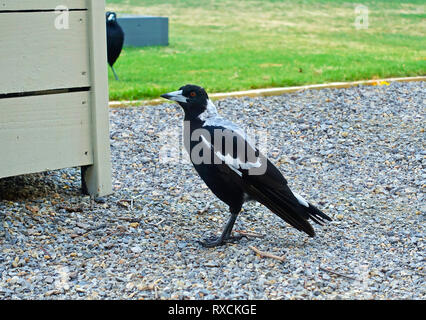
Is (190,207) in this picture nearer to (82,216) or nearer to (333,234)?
(82,216)

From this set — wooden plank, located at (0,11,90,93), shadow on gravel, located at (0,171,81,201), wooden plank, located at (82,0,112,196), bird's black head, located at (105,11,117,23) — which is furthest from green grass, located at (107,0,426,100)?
wooden plank, located at (0,11,90,93)

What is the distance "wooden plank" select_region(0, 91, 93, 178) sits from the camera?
377cm

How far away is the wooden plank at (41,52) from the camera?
371 centimetres

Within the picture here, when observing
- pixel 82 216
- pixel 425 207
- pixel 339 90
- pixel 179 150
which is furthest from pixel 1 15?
pixel 339 90

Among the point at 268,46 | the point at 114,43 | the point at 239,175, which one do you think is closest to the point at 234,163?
the point at 239,175

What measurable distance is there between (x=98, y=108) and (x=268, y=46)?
25.1 ft

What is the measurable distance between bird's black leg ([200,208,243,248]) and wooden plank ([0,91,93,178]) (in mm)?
1048

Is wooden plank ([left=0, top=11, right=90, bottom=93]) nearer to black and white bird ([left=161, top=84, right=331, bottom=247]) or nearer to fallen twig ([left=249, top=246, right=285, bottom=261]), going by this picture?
black and white bird ([left=161, top=84, right=331, bottom=247])

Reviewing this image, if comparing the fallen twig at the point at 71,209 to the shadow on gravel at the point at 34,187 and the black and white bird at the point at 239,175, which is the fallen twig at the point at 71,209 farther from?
the black and white bird at the point at 239,175

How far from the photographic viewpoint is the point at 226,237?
3.56m

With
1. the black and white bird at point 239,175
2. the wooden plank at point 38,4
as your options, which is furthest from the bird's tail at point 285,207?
the wooden plank at point 38,4

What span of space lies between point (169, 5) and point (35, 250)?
49.0 feet

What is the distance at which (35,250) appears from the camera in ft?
11.0

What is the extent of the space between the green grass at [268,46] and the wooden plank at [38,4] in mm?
2683
